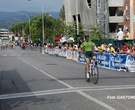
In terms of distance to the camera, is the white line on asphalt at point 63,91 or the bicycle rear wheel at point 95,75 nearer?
the white line on asphalt at point 63,91

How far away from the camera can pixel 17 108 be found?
30.5 ft

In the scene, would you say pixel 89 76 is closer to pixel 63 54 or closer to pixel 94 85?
pixel 94 85

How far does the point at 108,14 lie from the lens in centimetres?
6294

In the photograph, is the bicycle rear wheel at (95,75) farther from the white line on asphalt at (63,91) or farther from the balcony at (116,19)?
the balcony at (116,19)

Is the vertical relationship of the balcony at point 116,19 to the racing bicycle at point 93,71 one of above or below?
above

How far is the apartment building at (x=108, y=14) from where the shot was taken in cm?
5669

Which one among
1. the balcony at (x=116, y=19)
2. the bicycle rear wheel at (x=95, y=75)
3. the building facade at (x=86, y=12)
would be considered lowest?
the bicycle rear wheel at (x=95, y=75)

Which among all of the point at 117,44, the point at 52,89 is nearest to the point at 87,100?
the point at 52,89

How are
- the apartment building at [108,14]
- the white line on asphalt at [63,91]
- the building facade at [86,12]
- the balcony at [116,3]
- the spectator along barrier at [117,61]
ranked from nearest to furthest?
1. the white line on asphalt at [63,91]
2. the spectator along barrier at [117,61]
3. the apartment building at [108,14]
4. the balcony at [116,3]
5. the building facade at [86,12]

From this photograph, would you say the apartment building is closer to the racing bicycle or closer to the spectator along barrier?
the spectator along barrier

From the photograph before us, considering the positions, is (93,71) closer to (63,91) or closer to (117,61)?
(63,91)

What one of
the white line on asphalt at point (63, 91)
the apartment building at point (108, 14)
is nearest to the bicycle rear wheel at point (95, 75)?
the white line on asphalt at point (63, 91)

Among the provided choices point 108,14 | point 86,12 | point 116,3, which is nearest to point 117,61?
point 108,14

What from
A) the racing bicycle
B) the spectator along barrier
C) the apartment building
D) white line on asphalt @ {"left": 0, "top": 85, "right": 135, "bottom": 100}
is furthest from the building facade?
white line on asphalt @ {"left": 0, "top": 85, "right": 135, "bottom": 100}
